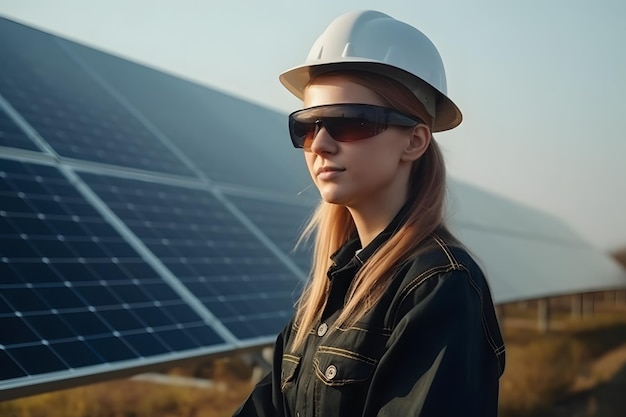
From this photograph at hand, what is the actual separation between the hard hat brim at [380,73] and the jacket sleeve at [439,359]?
0.52 m

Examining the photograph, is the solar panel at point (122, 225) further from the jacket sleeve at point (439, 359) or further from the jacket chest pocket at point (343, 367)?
the jacket sleeve at point (439, 359)

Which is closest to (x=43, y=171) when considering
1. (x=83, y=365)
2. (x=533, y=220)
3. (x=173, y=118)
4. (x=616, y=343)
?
(x=83, y=365)

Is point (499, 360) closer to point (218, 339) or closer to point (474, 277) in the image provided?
point (474, 277)

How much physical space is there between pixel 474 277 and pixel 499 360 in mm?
190

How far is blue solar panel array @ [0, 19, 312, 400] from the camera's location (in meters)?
5.20

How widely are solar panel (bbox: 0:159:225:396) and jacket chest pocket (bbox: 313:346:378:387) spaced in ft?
10.4

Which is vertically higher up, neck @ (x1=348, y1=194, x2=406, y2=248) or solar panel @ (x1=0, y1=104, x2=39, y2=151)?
neck @ (x1=348, y1=194, x2=406, y2=248)

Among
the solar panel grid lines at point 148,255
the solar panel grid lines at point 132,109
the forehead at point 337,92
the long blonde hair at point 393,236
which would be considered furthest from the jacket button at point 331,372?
the solar panel grid lines at point 132,109

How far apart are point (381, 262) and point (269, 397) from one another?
628 mm

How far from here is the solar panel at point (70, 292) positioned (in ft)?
16.1

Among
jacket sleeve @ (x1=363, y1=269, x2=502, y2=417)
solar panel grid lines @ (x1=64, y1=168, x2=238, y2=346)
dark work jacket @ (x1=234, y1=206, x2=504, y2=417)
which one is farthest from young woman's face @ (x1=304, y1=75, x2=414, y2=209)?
solar panel grid lines @ (x1=64, y1=168, x2=238, y2=346)

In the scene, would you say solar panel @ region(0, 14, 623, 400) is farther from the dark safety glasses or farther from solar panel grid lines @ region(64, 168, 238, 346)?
the dark safety glasses

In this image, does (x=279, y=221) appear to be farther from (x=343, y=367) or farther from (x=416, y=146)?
(x=343, y=367)

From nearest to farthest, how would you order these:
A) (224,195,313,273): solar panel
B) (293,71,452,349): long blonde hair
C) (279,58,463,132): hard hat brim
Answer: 1. (293,71,452,349): long blonde hair
2. (279,58,463,132): hard hat brim
3. (224,195,313,273): solar panel
